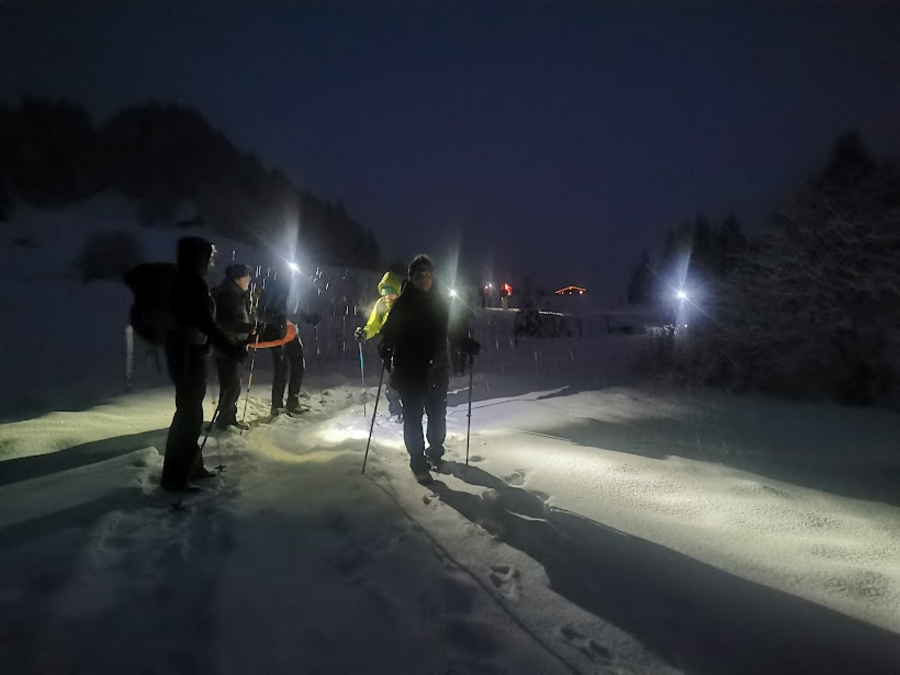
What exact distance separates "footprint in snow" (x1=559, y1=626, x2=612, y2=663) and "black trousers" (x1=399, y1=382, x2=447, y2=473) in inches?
89.8

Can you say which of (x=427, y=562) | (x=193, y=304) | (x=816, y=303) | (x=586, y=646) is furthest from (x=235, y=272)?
(x=816, y=303)

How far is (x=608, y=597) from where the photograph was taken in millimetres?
2357

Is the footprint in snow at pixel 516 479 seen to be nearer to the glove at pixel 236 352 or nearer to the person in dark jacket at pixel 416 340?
the person in dark jacket at pixel 416 340

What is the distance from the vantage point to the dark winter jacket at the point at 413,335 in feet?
14.5

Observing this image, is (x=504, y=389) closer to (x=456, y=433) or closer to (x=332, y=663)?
(x=456, y=433)

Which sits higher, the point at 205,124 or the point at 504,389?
the point at 205,124

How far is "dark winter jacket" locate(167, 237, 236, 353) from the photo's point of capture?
3535 mm

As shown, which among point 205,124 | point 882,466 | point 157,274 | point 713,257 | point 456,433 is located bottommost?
point 882,466

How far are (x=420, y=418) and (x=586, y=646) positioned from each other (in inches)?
101

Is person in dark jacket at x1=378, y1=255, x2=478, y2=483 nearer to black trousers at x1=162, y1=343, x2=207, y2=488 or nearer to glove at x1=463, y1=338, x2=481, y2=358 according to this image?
glove at x1=463, y1=338, x2=481, y2=358

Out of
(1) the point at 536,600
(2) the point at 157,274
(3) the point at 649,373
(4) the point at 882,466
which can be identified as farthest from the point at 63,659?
(3) the point at 649,373

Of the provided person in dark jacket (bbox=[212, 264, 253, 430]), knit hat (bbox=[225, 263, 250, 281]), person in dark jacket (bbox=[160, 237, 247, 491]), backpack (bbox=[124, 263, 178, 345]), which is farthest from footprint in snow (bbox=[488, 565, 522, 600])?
knit hat (bbox=[225, 263, 250, 281])

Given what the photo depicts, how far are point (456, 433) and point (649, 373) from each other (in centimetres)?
1350

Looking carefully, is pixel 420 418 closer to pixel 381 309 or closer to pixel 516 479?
pixel 516 479
